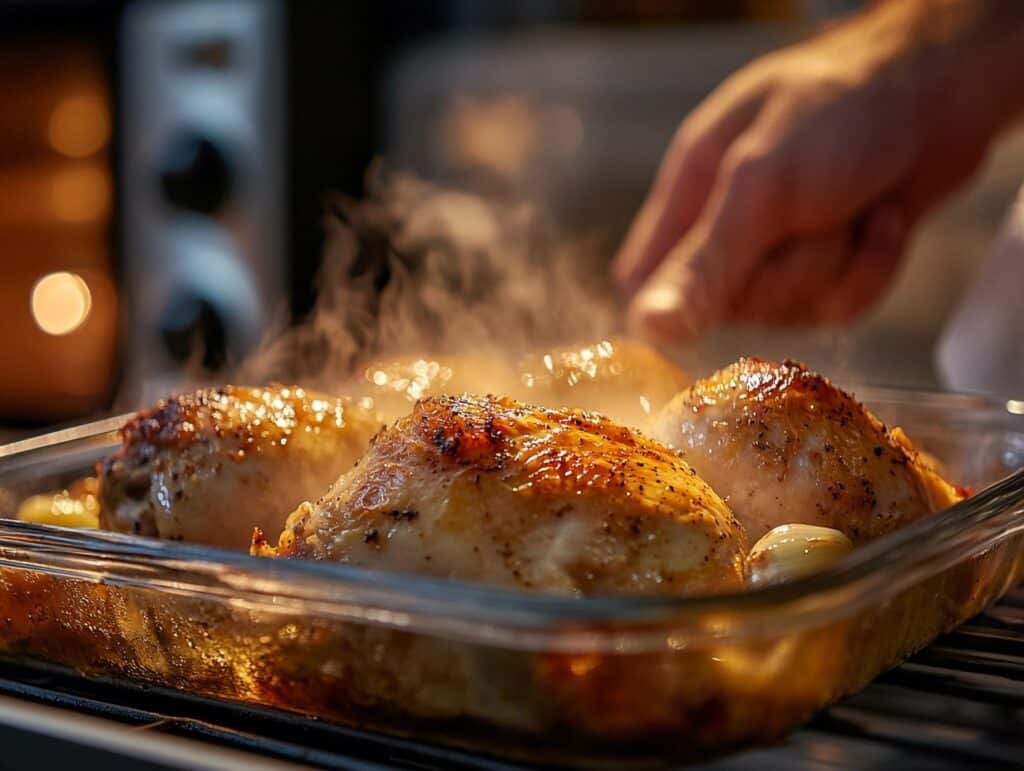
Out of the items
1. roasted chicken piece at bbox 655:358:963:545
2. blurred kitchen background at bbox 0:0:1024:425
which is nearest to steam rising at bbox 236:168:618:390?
blurred kitchen background at bbox 0:0:1024:425

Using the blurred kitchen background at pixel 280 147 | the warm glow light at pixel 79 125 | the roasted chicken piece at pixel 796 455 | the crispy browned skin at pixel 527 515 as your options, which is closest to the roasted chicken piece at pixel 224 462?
the crispy browned skin at pixel 527 515

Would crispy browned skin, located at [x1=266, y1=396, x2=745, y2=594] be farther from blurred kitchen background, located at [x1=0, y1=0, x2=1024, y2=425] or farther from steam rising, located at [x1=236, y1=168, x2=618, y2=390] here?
blurred kitchen background, located at [x1=0, y1=0, x2=1024, y2=425]

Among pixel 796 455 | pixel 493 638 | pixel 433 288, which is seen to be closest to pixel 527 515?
pixel 493 638

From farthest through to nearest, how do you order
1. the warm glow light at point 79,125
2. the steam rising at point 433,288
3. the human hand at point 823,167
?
the warm glow light at point 79,125 < the human hand at point 823,167 < the steam rising at point 433,288

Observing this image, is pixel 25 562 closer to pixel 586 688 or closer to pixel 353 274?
pixel 586 688

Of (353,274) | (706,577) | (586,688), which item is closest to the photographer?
(586,688)

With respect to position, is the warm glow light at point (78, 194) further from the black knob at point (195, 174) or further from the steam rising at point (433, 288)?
the steam rising at point (433, 288)

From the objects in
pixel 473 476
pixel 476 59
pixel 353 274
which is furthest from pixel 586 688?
pixel 476 59
